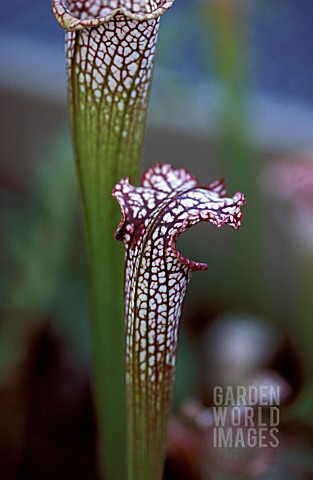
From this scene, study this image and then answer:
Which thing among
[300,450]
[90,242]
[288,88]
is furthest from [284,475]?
[288,88]

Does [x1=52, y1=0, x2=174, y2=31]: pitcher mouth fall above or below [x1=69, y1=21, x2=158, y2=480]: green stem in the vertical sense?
above

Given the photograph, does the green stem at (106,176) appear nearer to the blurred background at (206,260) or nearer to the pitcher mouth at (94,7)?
the pitcher mouth at (94,7)

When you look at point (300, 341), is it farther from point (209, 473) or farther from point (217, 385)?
point (209, 473)

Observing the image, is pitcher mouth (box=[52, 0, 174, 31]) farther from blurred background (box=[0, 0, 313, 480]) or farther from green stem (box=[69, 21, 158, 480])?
blurred background (box=[0, 0, 313, 480])

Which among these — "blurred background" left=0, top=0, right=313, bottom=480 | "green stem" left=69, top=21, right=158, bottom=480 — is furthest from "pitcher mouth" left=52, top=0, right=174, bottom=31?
"blurred background" left=0, top=0, right=313, bottom=480

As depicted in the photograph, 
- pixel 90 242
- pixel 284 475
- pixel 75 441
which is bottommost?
pixel 75 441

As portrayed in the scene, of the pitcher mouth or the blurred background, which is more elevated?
the pitcher mouth

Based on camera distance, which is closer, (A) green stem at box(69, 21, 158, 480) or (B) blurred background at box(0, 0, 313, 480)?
(A) green stem at box(69, 21, 158, 480)

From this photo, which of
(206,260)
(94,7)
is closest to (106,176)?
(94,7)

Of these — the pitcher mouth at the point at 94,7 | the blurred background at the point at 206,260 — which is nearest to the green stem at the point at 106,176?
the pitcher mouth at the point at 94,7
